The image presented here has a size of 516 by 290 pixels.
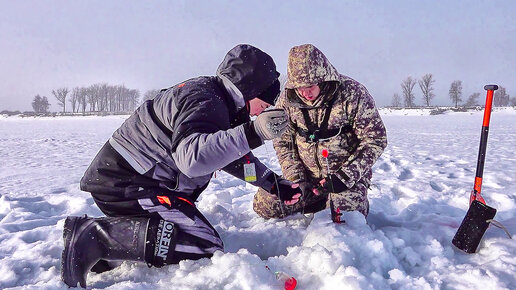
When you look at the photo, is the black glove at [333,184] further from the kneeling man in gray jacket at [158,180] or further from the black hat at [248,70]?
the black hat at [248,70]

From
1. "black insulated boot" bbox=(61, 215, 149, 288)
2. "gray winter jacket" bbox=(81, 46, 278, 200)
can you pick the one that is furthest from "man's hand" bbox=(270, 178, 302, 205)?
"black insulated boot" bbox=(61, 215, 149, 288)

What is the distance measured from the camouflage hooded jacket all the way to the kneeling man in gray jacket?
69 cm

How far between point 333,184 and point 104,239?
1.76 meters

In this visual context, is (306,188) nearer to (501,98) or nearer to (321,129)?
(321,129)

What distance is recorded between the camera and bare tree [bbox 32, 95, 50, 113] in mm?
Result: 81000

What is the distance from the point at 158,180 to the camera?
223 cm

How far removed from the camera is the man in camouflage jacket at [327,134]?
2889 millimetres

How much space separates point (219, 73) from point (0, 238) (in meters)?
2.22

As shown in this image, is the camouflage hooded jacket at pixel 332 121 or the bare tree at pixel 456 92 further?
the bare tree at pixel 456 92

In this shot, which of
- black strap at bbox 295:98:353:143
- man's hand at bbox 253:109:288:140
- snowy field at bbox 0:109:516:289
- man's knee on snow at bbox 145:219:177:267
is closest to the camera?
man's hand at bbox 253:109:288:140

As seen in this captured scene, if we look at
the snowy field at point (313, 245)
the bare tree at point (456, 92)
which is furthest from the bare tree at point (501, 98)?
the snowy field at point (313, 245)

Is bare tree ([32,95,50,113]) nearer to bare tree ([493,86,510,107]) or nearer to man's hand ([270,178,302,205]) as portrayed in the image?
man's hand ([270,178,302,205])

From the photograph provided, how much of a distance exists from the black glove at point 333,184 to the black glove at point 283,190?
0.23m

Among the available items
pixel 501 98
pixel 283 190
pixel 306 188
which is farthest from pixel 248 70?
pixel 501 98
